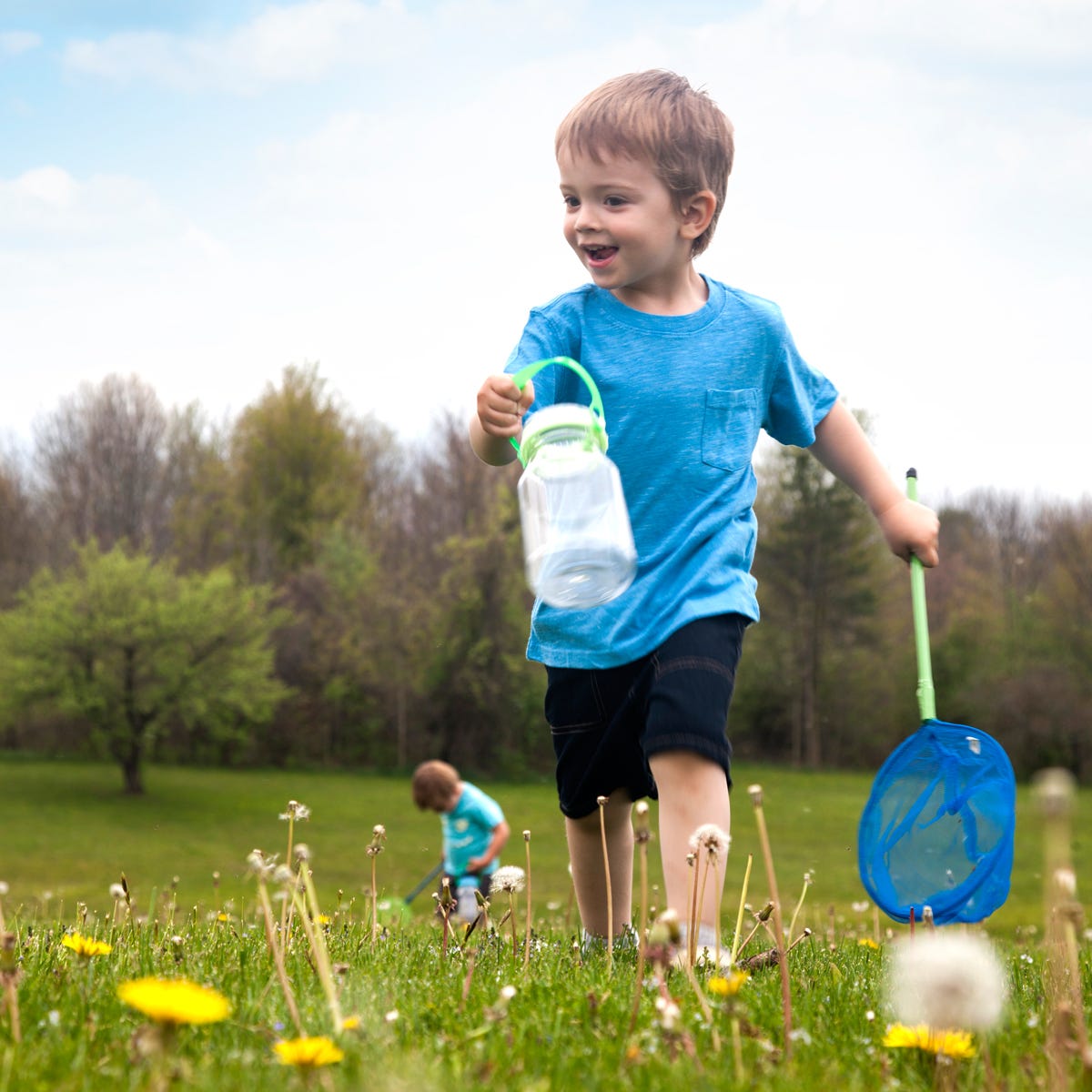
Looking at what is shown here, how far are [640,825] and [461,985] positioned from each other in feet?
2.11

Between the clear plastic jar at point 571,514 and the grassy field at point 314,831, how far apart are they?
13.5 meters

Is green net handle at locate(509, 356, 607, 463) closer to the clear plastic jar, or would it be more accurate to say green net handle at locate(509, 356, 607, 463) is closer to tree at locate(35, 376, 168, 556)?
the clear plastic jar

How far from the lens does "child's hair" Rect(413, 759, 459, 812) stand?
9234 mm

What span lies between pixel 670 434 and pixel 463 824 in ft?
22.4

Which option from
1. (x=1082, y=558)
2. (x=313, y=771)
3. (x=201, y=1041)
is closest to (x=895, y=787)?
(x=201, y=1041)

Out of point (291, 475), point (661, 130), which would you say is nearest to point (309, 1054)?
point (661, 130)

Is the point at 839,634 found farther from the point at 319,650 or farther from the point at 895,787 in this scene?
the point at 895,787

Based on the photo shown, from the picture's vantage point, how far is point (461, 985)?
230 cm

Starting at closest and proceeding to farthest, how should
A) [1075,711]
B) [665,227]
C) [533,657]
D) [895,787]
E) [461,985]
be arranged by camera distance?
[461,985] < [895,787] < [665,227] < [533,657] < [1075,711]

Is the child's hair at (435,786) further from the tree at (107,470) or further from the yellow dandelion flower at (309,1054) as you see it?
the tree at (107,470)

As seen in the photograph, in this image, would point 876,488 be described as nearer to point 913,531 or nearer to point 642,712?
point 913,531

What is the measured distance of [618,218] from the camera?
10.7 feet

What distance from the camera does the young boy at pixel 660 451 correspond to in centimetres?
312

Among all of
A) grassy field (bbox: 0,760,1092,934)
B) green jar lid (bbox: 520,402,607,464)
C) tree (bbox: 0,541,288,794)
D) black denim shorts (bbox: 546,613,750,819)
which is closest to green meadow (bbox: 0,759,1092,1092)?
black denim shorts (bbox: 546,613,750,819)
